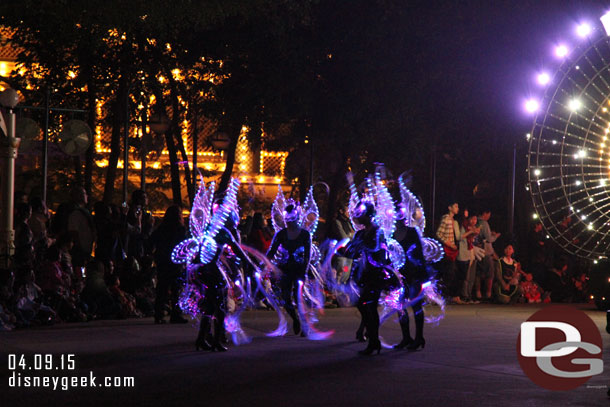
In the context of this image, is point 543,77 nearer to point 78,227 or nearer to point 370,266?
point 370,266

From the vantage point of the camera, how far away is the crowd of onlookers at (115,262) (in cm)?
→ 1659

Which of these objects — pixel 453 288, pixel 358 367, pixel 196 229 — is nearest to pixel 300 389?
pixel 358 367

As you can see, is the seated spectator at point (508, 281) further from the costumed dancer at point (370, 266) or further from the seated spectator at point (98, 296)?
the costumed dancer at point (370, 266)

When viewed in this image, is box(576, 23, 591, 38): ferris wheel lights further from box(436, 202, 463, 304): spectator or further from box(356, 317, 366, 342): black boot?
box(436, 202, 463, 304): spectator

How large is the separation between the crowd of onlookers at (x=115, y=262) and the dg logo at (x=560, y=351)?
16.0 feet

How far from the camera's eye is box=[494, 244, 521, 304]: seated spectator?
78.4 ft

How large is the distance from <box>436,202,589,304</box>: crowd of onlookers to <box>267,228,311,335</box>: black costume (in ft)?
26.9

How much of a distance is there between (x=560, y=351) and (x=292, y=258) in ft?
13.5

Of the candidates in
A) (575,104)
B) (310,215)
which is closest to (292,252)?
(575,104)

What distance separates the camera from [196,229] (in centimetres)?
1500

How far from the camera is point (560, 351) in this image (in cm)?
1300

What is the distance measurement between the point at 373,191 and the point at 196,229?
11.5 metres

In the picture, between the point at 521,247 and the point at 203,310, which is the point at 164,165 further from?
the point at 203,310
